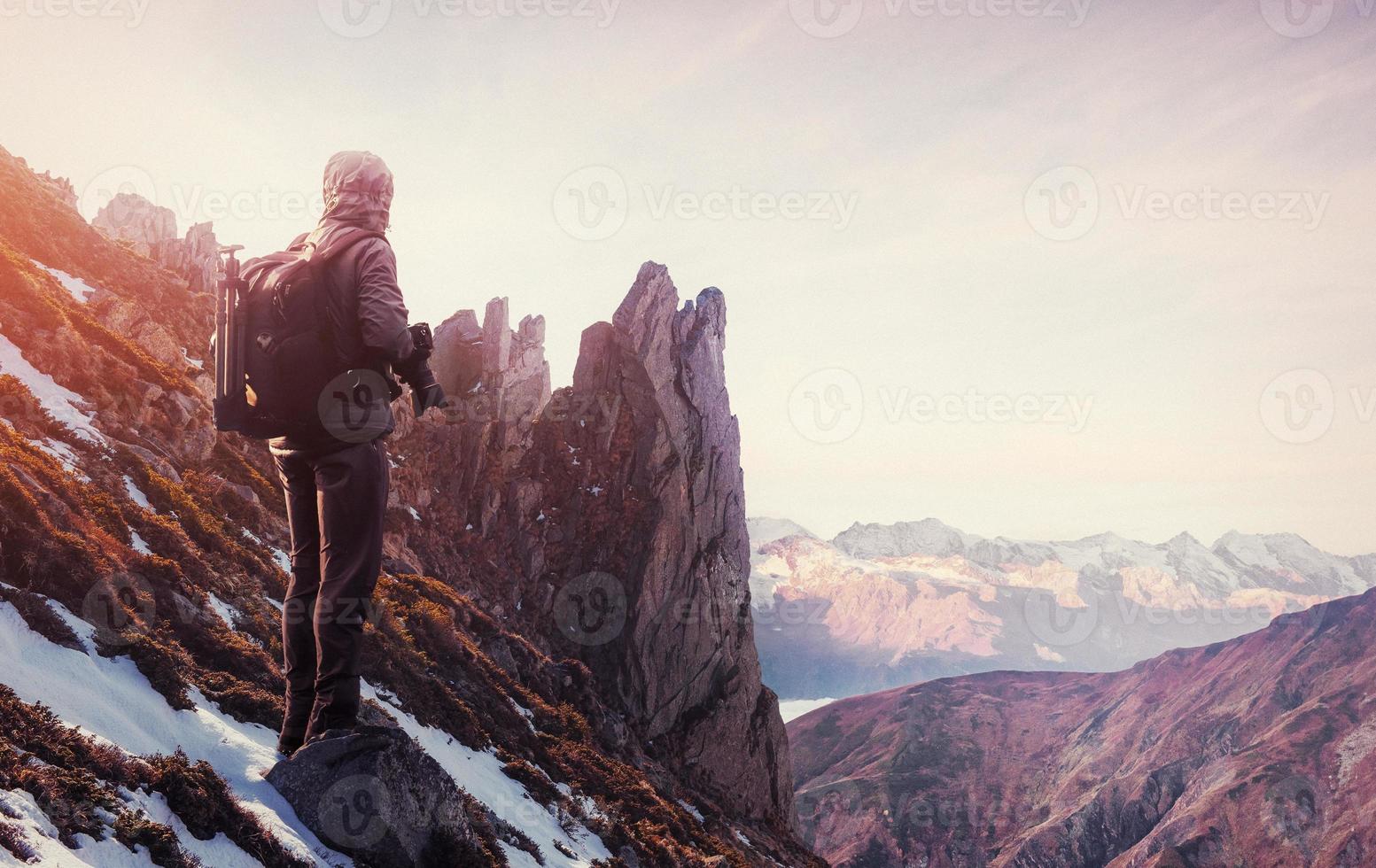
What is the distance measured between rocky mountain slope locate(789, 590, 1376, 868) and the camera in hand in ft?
484

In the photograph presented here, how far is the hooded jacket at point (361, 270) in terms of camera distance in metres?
6.01

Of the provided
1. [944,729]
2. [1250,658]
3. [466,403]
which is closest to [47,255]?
[466,403]

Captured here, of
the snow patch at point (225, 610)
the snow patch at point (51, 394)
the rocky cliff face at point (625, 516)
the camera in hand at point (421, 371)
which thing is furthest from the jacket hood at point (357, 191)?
the rocky cliff face at point (625, 516)

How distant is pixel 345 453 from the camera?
6.44m

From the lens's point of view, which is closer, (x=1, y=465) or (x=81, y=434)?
(x=1, y=465)

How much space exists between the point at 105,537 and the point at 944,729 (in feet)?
669

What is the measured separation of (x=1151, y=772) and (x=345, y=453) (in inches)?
7126

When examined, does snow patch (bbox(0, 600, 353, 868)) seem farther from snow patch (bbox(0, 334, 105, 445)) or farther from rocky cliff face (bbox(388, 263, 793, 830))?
rocky cliff face (bbox(388, 263, 793, 830))

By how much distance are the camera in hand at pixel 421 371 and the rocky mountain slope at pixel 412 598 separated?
2981 mm

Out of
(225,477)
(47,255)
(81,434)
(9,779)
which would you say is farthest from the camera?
(47,255)

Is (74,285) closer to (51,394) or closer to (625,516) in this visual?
(51,394)

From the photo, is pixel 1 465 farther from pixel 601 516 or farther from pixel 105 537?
pixel 601 516

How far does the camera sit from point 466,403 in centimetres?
4372

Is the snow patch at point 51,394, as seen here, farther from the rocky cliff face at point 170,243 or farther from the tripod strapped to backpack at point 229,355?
the rocky cliff face at point 170,243
